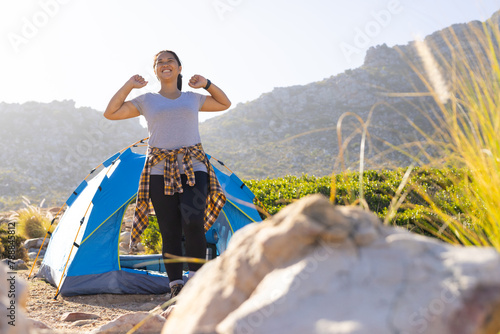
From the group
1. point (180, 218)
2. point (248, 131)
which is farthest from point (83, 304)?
point (248, 131)

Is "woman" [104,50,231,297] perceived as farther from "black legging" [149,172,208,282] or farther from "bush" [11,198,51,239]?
"bush" [11,198,51,239]

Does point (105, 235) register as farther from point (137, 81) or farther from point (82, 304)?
A: point (137, 81)

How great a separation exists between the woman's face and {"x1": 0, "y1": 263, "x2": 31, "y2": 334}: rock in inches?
96.1

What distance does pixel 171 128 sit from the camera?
132 inches

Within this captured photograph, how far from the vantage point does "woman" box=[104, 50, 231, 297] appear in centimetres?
319

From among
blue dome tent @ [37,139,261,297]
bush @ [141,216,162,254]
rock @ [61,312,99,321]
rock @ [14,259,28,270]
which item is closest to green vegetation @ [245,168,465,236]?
blue dome tent @ [37,139,261,297]

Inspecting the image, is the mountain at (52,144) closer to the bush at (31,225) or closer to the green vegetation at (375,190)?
the bush at (31,225)

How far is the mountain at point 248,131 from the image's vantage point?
131 feet

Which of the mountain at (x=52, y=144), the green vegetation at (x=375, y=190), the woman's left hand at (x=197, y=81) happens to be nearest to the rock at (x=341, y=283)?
the woman's left hand at (x=197, y=81)

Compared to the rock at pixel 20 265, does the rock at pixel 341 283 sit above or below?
above

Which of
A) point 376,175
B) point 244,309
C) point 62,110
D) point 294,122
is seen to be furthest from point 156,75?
point 62,110

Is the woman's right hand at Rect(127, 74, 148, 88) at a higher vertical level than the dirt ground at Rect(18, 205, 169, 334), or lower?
higher

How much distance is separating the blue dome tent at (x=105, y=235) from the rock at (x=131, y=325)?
2.21m

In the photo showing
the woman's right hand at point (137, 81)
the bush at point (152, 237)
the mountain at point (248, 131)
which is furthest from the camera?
the mountain at point (248, 131)
